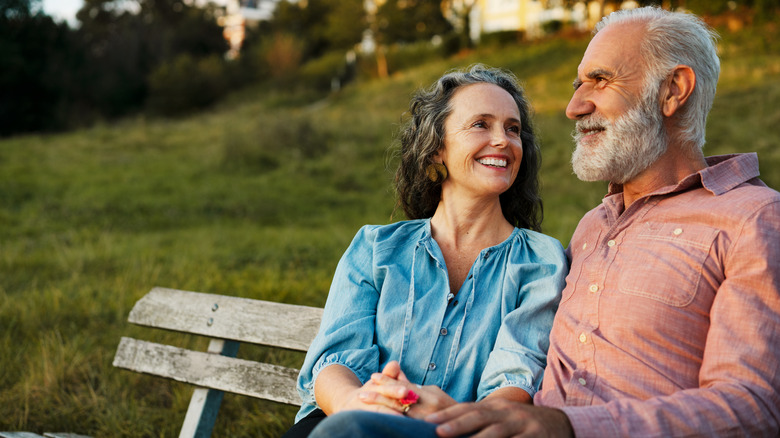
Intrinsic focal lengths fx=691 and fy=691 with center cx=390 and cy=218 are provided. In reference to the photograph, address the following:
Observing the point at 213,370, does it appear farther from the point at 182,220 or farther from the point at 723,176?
the point at 182,220

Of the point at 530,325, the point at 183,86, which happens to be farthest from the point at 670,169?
the point at 183,86

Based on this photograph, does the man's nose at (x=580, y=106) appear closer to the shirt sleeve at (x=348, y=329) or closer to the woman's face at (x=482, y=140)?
the woman's face at (x=482, y=140)

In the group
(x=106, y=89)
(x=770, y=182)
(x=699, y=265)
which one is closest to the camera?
(x=699, y=265)

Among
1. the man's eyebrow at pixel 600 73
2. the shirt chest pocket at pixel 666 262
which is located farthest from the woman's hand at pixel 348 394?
the man's eyebrow at pixel 600 73

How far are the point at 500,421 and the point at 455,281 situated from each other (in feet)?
3.23

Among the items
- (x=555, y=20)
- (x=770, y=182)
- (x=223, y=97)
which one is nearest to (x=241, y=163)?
(x=770, y=182)

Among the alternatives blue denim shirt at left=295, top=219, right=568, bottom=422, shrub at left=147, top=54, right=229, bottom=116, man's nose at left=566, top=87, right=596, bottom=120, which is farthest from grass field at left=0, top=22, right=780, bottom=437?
shrub at left=147, top=54, right=229, bottom=116

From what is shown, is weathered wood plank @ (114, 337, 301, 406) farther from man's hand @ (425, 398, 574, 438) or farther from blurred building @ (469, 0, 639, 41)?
blurred building @ (469, 0, 639, 41)

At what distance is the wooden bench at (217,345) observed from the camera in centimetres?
306

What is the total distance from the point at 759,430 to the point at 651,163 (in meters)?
1.03

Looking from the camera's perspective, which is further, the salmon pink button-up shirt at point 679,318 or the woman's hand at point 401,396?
the woman's hand at point 401,396

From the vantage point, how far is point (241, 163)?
14.9 meters

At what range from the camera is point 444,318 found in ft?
8.61

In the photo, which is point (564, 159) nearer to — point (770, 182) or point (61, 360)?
point (770, 182)
